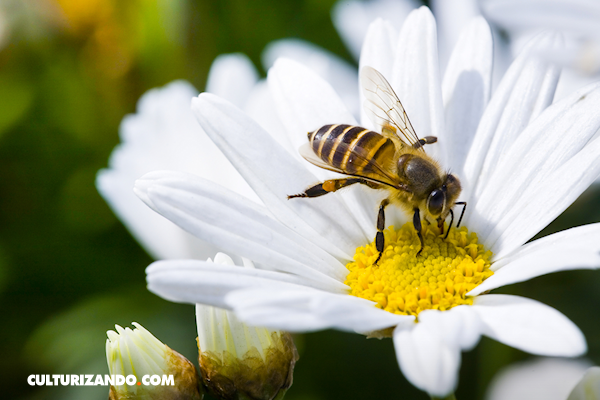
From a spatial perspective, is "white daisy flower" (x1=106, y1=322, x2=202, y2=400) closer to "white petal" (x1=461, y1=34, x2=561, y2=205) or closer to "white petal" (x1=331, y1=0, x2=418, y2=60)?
"white petal" (x1=461, y1=34, x2=561, y2=205)

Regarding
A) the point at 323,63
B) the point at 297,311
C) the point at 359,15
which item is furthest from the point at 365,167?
the point at 359,15

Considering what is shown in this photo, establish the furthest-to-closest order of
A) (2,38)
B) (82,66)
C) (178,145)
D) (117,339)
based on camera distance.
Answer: (82,66) → (2,38) → (178,145) → (117,339)

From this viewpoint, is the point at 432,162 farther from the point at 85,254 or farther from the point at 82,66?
the point at 82,66

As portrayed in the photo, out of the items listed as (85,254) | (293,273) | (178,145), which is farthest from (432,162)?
(85,254)

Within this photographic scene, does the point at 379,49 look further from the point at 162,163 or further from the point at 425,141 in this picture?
the point at 162,163

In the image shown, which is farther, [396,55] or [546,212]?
[396,55]

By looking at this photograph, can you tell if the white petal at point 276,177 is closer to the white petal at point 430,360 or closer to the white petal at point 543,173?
the white petal at point 543,173

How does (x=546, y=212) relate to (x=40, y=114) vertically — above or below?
below
